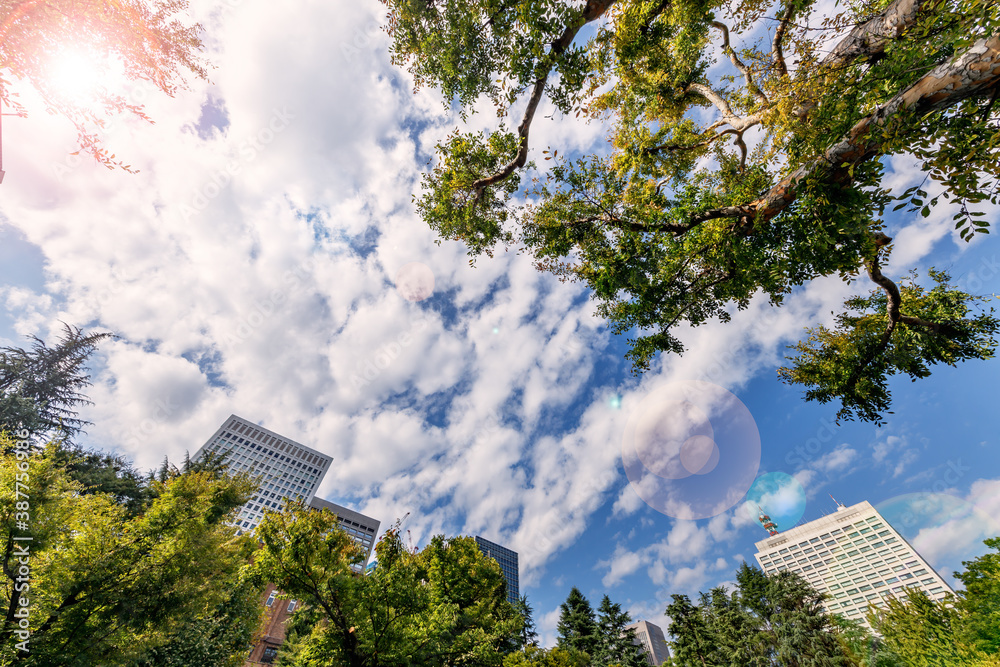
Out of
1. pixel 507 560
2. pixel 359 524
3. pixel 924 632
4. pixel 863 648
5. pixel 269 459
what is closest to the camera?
pixel 924 632

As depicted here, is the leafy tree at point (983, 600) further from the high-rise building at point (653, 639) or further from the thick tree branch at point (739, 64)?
the high-rise building at point (653, 639)

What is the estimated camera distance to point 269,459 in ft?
365

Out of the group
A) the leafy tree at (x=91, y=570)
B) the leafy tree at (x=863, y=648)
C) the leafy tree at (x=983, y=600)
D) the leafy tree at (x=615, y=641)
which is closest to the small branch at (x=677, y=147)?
the leafy tree at (x=91, y=570)

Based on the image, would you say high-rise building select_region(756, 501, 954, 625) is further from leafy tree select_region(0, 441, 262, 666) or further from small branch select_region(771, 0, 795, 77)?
leafy tree select_region(0, 441, 262, 666)

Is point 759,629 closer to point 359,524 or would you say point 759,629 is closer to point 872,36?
point 872,36

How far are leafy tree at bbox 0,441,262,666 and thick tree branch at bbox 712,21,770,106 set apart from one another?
2067cm

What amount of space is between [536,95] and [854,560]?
16555cm

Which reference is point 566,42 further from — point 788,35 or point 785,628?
point 785,628

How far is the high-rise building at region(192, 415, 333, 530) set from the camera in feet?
335

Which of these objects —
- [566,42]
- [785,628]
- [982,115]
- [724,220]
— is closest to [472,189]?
[566,42]

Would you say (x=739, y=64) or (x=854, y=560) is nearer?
(x=739, y=64)

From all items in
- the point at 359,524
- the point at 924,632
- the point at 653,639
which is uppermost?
the point at 359,524

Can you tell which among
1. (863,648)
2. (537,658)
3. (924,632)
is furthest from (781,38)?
(863,648)

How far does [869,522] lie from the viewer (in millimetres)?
107562
